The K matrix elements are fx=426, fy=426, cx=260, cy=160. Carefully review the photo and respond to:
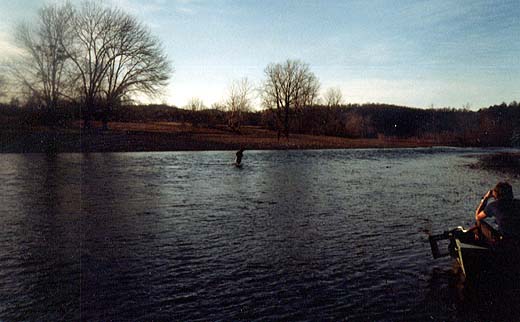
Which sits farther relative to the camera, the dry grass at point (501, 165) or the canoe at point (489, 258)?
the dry grass at point (501, 165)

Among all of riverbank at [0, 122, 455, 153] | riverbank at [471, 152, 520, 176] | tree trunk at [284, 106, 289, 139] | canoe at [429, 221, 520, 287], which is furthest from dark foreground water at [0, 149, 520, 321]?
tree trunk at [284, 106, 289, 139]

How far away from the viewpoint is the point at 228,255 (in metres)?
10.6

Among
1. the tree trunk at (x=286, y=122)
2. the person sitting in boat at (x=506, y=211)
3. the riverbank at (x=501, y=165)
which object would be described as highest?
the tree trunk at (x=286, y=122)

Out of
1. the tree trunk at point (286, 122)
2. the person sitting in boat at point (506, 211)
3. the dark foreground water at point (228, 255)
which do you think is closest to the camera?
the dark foreground water at point (228, 255)

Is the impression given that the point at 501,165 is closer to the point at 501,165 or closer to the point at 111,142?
the point at 501,165

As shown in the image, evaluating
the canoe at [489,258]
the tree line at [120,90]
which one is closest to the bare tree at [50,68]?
the tree line at [120,90]

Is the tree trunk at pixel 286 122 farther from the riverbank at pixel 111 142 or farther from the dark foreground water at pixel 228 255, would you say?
the dark foreground water at pixel 228 255

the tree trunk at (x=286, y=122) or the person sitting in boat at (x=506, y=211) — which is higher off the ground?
the tree trunk at (x=286, y=122)

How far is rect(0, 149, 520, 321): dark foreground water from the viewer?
299 inches

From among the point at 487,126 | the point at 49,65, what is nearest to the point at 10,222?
the point at 49,65

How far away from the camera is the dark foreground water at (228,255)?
7602 millimetres

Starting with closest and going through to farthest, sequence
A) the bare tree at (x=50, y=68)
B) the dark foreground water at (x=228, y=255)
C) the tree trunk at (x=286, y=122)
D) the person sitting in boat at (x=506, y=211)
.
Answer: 1. the dark foreground water at (x=228, y=255)
2. the person sitting in boat at (x=506, y=211)
3. the bare tree at (x=50, y=68)
4. the tree trunk at (x=286, y=122)

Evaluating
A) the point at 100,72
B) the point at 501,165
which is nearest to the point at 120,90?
the point at 100,72

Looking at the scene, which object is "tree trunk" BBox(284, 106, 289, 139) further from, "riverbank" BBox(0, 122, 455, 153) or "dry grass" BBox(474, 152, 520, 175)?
"dry grass" BBox(474, 152, 520, 175)
